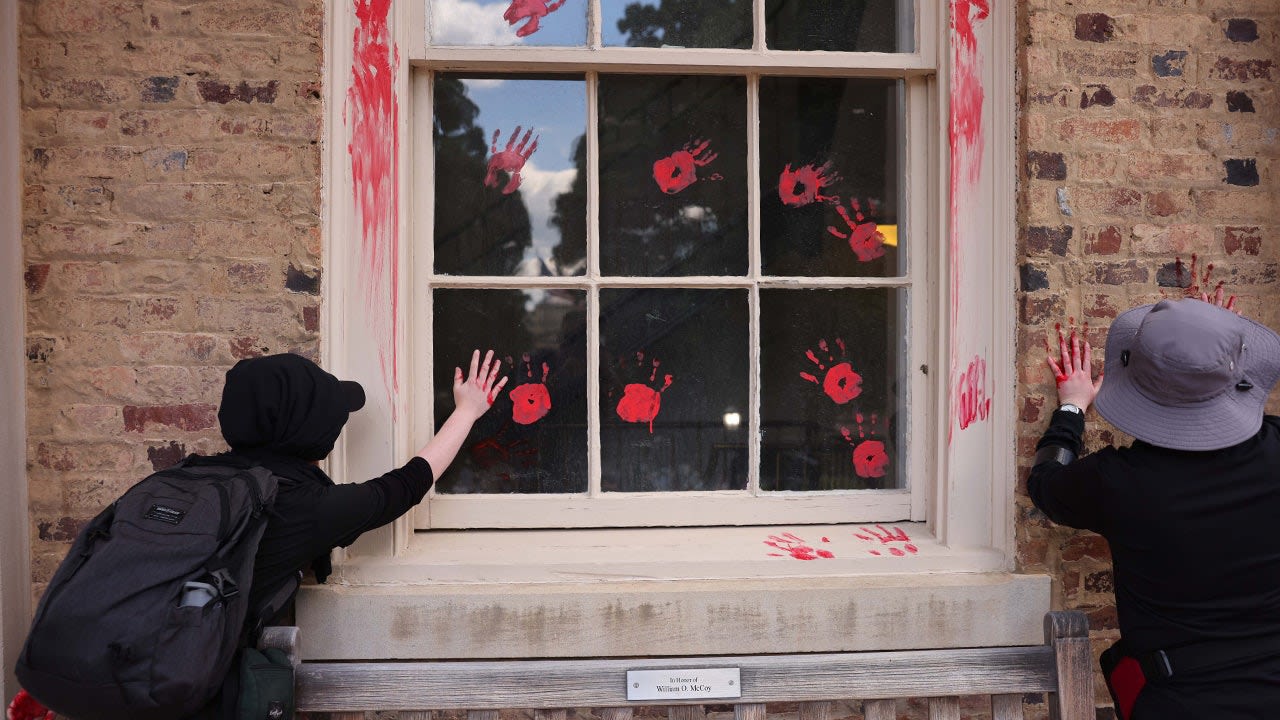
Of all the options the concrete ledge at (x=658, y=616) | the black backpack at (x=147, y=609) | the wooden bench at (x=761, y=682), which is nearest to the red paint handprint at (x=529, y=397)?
the concrete ledge at (x=658, y=616)

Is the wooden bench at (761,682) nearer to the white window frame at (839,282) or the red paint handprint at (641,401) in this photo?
the white window frame at (839,282)

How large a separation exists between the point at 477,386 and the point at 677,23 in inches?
47.6

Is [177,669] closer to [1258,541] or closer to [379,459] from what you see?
[379,459]

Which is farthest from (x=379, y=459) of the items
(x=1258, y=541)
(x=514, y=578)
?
(x=1258, y=541)

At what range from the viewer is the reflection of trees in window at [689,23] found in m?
2.53

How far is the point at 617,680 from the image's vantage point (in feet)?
6.90

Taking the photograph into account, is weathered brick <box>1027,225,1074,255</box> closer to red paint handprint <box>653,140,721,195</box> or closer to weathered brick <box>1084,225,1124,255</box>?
weathered brick <box>1084,225,1124,255</box>

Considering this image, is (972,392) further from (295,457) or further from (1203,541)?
(295,457)

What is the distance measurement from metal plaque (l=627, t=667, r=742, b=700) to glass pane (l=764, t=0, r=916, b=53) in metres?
1.76

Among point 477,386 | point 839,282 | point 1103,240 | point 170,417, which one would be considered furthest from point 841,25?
point 170,417

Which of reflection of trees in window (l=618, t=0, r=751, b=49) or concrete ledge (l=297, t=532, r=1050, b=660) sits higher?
reflection of trees in window (l=618, t=0, r=751, b=49)

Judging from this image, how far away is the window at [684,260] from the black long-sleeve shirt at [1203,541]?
27.5 inches

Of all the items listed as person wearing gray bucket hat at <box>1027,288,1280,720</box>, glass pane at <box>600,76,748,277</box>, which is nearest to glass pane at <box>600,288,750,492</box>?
glass pane at <box>600,76,748,277</box>

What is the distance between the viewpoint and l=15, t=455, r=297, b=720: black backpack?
5.48 ft
